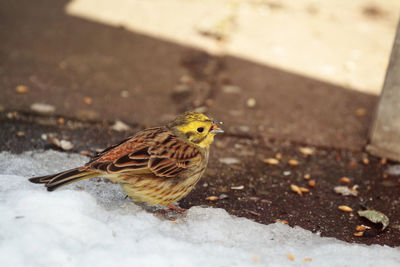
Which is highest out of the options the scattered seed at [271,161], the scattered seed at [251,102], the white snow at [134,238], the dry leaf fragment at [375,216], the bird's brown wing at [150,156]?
the scattered seed at [251,102]

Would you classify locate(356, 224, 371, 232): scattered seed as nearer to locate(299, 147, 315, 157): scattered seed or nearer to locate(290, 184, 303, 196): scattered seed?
locate(290, 184, 303, 196): scattered seed

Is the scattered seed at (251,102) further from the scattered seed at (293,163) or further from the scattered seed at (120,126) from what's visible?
the scattered seed at (120,126)

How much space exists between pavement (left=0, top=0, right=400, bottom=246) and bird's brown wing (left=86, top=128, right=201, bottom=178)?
0.56 meters

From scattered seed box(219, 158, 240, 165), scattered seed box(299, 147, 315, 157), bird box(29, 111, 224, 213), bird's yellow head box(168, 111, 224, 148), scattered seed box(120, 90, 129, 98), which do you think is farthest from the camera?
scattered seed box(120, 90, 129, 98)

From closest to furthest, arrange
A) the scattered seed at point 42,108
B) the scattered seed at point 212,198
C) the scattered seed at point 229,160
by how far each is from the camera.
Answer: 1. the scattered seed at point 212,198
2. the scattered seed at point 229,160
3. the scattered seed at point 42,108

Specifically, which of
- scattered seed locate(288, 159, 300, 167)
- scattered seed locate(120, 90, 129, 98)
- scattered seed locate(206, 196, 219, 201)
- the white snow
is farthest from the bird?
scattered seed locate(120, 90, 129, 98)

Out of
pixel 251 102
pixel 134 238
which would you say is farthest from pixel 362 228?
pixel 251 102

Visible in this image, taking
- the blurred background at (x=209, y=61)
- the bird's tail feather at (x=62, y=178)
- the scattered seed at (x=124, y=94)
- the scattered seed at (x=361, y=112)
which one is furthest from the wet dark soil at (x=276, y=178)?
the bird's tail feather at (x=62, y=178)

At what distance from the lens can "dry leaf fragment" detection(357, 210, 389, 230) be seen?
4.10m

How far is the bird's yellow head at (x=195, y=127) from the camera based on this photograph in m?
3.89

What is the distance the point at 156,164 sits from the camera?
3.67 meters

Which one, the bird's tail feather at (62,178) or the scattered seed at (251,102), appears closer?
the bird's tail feather at (62,178)

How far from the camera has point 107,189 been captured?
411 cm

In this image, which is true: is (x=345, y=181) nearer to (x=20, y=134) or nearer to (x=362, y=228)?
(x=362, y=228)
